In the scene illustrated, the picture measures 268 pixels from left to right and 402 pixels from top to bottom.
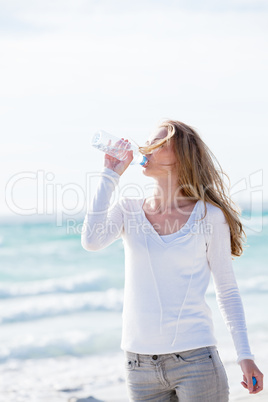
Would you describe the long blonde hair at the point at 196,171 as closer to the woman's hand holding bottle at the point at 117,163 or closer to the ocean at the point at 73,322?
the woman's hand holding bottle at the point at 117,163

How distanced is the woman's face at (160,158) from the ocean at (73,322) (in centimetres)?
296

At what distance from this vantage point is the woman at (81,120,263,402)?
2.62m

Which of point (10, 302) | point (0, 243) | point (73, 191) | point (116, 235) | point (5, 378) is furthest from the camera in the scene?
point (0, 243)

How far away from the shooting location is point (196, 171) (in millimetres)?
2900

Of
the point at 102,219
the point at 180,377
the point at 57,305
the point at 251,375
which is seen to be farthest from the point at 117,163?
the point at 57,305

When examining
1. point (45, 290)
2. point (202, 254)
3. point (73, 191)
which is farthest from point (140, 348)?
point (73, 191)

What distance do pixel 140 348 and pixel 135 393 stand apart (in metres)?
0.20

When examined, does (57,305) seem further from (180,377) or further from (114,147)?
(180,377)

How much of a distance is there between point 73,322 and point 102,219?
25.4 feet

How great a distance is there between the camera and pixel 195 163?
114 inches

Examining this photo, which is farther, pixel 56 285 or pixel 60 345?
pixel 56 285

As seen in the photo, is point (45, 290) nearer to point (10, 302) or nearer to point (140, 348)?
point (10, 302)

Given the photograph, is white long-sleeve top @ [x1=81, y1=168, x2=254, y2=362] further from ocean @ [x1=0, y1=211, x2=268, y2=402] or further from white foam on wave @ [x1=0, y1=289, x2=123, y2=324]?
white foam on wave @ [x1=0, y1=289, x2=123, y2=324]

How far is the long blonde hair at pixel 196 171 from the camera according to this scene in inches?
113
